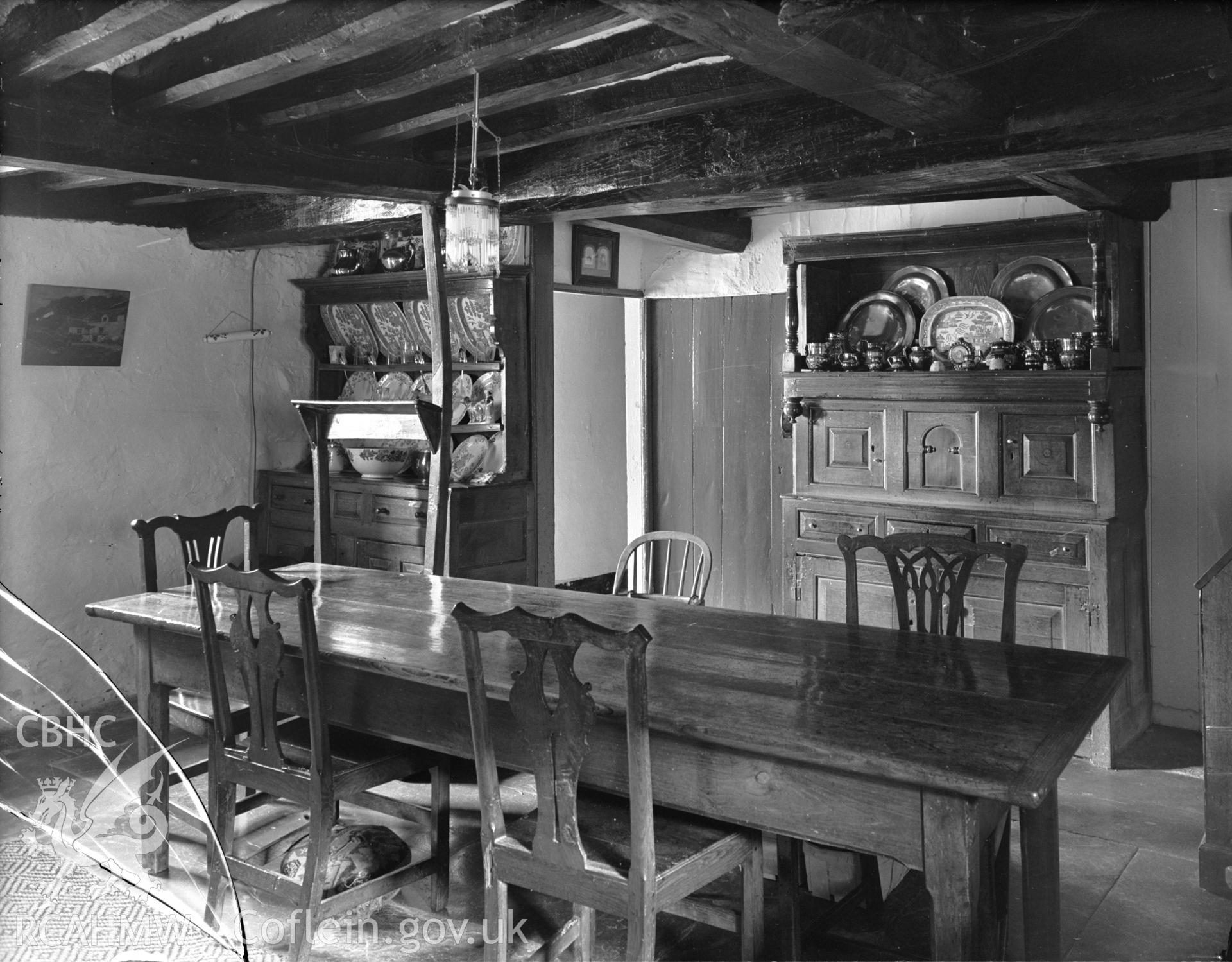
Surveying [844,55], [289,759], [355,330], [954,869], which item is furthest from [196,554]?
[954,869]

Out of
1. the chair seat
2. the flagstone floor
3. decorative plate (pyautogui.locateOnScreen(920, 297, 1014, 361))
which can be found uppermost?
decorative plate (pyautogui.locateOnScreen(920, 297, 1014, 361))

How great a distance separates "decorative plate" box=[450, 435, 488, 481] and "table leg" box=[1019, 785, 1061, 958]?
3.26 meters

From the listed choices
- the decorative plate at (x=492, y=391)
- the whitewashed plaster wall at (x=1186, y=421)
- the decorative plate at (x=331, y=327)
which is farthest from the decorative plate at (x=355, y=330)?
the whitewashed plaster wall at (x=1186, y=421)

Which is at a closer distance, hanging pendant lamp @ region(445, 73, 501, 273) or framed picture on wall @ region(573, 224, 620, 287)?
hanging pendant lamp @ region(445, 73, 501, 273)

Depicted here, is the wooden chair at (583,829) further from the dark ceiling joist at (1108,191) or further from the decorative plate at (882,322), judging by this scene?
the decorative plate at (882,322)

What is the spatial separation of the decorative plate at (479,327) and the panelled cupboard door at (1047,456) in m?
2.40

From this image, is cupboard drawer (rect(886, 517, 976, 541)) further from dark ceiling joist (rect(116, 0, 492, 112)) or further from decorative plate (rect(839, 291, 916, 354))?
dark ceiling joist (rect(116, 0, 492, 112))

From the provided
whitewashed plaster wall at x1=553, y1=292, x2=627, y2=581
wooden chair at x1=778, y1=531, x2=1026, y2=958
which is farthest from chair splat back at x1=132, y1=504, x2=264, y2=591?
whitewashed plaster wall at x1=553, y1=292, x2=627, y2=581

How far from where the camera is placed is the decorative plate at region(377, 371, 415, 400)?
5787 mm

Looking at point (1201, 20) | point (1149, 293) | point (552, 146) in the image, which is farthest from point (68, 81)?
point (1149, 293)

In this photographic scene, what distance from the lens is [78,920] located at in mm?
969

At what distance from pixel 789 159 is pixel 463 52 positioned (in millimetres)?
1328

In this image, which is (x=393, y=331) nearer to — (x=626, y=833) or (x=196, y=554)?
(x=196, y=554)

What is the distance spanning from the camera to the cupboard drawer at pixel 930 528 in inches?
183
